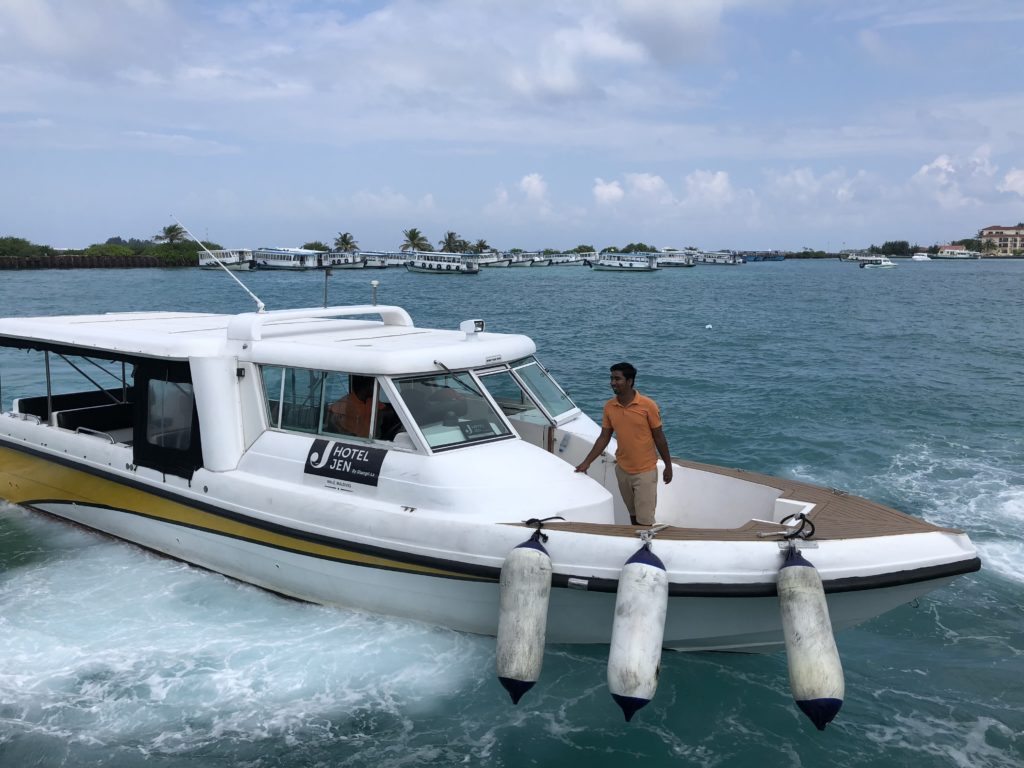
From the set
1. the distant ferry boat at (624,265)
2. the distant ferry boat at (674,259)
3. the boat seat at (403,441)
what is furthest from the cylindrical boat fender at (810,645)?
the distant ferry boat at (674,259)

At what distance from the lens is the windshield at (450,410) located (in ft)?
22.3

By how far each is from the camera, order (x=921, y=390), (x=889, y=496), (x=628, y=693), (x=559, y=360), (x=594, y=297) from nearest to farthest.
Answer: (x=628, y=693) < (x=889, y=496) < (x=921, y=390) < (x=559, y=360) < (x=594, y=297)

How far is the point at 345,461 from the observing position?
695 cm

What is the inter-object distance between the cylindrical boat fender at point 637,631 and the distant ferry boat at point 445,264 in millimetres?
98610

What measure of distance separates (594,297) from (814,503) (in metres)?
55.3

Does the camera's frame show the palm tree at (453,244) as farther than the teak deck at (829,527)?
Yes

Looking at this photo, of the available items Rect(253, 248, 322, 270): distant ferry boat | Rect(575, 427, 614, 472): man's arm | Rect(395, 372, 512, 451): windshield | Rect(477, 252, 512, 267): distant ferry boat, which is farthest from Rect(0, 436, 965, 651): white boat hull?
Rect(477, 252, 512, 267): distant ferry boat

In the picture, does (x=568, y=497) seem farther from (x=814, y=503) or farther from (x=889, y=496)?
(x=889, y=496)

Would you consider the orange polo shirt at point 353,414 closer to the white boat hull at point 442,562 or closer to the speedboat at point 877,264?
the white boat hull at point 442,562

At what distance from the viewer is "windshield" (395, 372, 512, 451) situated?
6.81m

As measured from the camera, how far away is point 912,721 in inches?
246

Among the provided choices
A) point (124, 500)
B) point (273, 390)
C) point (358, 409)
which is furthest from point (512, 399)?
point (124, 500)

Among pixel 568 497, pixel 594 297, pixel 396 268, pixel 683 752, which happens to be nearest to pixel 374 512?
pixel 568 497

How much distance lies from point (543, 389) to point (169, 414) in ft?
12.1
